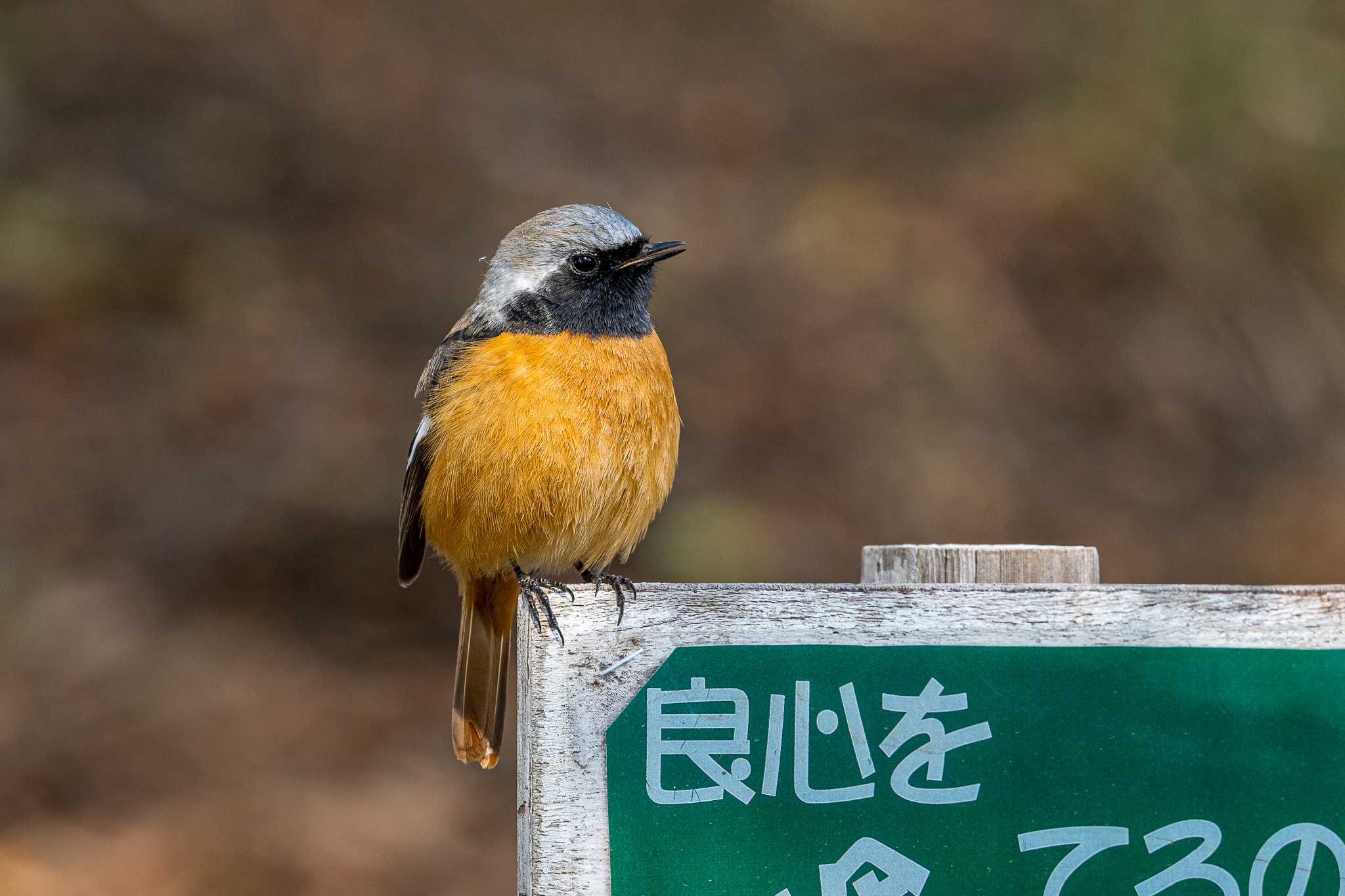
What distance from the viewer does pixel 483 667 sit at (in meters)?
3.35

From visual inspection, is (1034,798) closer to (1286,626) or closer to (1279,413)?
(1286,626)

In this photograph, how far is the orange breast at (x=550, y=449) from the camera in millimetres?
3109

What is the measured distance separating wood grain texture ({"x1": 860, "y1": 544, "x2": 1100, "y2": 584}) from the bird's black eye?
123 centimetres

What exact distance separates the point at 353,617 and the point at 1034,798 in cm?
425

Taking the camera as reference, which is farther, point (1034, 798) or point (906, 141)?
point (906, 141)

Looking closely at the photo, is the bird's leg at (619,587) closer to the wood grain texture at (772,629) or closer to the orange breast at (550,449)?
the wood grain texture at (772,629)

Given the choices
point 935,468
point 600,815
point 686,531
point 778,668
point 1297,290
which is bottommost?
point 600,815

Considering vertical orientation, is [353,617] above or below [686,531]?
below

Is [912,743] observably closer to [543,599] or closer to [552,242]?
[543,599]

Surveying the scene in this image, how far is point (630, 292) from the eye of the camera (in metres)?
3.46

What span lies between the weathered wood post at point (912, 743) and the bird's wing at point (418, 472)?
1365 millimetres

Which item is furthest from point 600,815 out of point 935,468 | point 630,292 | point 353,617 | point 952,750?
point 935,468

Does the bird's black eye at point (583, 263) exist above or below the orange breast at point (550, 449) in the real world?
above

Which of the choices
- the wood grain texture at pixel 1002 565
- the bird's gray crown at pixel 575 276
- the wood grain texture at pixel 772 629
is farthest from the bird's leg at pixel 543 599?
the bird's gray crown at pixel 575 276
